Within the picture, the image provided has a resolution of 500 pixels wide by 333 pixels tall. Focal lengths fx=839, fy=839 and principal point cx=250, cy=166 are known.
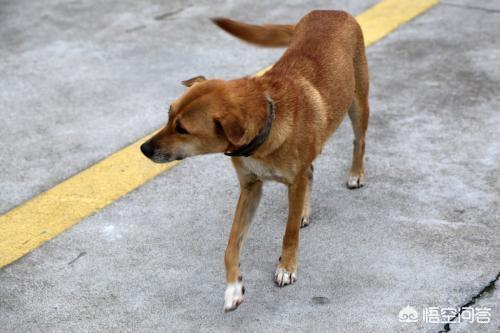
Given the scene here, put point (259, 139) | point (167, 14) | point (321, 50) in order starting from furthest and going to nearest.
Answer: point (167, 14) < point (321, 50) < point (259, 139)

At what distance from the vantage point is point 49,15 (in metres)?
7.83

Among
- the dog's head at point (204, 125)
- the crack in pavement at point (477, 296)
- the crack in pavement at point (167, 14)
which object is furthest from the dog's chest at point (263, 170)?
the crack in pavement at point (167, 14)

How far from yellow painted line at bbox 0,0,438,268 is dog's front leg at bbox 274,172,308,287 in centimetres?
129

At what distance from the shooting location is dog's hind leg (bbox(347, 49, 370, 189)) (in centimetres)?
488

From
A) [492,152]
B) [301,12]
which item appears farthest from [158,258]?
[301,12]

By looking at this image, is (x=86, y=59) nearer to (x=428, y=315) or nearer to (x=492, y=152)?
(x=492, y=152)

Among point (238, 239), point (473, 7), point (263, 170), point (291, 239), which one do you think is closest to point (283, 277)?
point (291, 239)

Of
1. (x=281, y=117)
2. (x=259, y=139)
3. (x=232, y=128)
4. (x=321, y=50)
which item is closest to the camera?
(x=232, y=128)

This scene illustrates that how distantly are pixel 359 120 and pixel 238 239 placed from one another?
1273 mm

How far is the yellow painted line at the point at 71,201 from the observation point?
4.62 m

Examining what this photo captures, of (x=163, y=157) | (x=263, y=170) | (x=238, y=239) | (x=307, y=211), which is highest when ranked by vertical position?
(x=163, y=157)

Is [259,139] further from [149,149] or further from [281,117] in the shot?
[149,149]

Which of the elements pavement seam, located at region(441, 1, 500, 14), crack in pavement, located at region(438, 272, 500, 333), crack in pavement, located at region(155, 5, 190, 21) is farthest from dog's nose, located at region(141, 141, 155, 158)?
pavement seam, located at region(441, 1, 500, 14)

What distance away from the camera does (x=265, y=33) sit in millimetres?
4980
